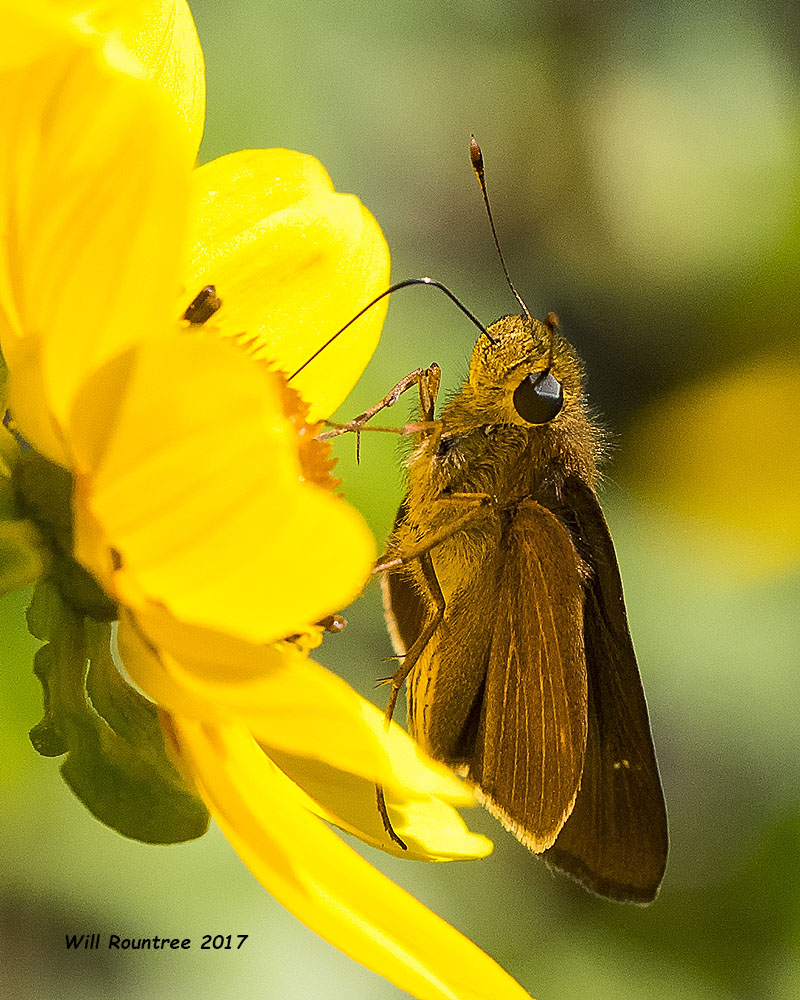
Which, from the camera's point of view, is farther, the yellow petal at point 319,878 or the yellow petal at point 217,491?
the yellow petal at point 319,878

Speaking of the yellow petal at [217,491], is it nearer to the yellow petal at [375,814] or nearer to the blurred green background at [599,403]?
the yellow petal at [375,814]

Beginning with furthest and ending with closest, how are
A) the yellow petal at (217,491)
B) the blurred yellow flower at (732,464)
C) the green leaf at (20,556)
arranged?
the blurred yellow flower at (732,464)
the green leaf at (20,556)
the yellow petal at (217,491)

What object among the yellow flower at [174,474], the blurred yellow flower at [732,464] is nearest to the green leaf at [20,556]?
the yellow flower at [174,474]

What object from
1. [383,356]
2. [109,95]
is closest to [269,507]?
[109,95]

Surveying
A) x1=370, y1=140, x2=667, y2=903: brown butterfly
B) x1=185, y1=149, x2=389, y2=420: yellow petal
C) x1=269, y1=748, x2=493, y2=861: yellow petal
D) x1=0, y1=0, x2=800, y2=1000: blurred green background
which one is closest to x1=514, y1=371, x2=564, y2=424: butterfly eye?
x1=370, y1=140, x2=667, y2=903: brown butterfly

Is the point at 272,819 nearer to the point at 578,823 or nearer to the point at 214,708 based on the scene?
the point at 214,708

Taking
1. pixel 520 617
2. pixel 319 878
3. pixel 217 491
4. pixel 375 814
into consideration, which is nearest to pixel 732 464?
pixel 520 617

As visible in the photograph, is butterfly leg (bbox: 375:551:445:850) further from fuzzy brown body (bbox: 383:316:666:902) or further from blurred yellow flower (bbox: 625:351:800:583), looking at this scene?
blurred yellow flower (bbox: 625:351:800:583)

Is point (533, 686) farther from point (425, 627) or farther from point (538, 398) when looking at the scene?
point (538, 398)
